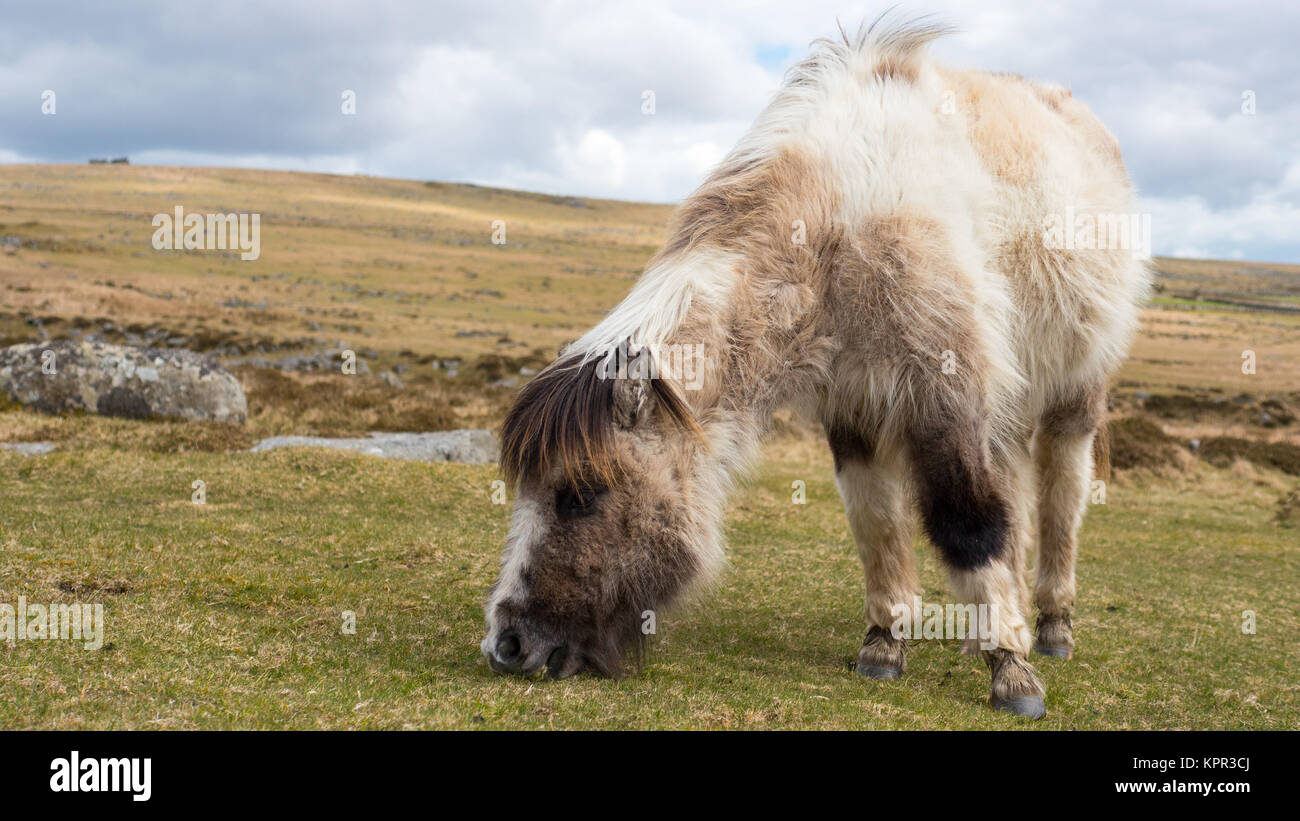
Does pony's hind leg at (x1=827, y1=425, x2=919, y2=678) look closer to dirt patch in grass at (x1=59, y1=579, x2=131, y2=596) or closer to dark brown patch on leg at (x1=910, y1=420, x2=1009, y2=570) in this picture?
dark brown patch on leg at (x1=910, y1=420, x2=1009, y2=570)

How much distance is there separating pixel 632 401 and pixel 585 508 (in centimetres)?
67

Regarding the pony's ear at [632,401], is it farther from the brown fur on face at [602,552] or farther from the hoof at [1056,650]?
the hoof at [1056,650]

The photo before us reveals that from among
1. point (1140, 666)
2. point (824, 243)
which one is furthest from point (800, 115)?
point (1140, 666)

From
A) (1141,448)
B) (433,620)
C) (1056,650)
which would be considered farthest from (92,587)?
(1141,448)

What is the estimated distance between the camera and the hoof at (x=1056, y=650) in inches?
320

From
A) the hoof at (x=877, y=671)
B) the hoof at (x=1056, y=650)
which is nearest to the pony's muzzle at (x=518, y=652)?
the hoof at (x=877, y=671)

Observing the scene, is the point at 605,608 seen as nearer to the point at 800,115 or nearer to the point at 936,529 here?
the point at 936,529

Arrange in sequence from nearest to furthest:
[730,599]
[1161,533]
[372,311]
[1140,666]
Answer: [1140,666], [730,599], [1161,533], [372,311]

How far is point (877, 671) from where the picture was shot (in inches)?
276

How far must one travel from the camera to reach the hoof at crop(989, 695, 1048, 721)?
19.9 ft

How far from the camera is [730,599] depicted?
9195mm

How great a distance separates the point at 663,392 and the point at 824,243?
151 centimetres

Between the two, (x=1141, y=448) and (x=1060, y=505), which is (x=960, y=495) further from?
(x=1141, y=448)

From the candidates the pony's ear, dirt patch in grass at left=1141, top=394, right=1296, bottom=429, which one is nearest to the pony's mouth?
the pony's ear
